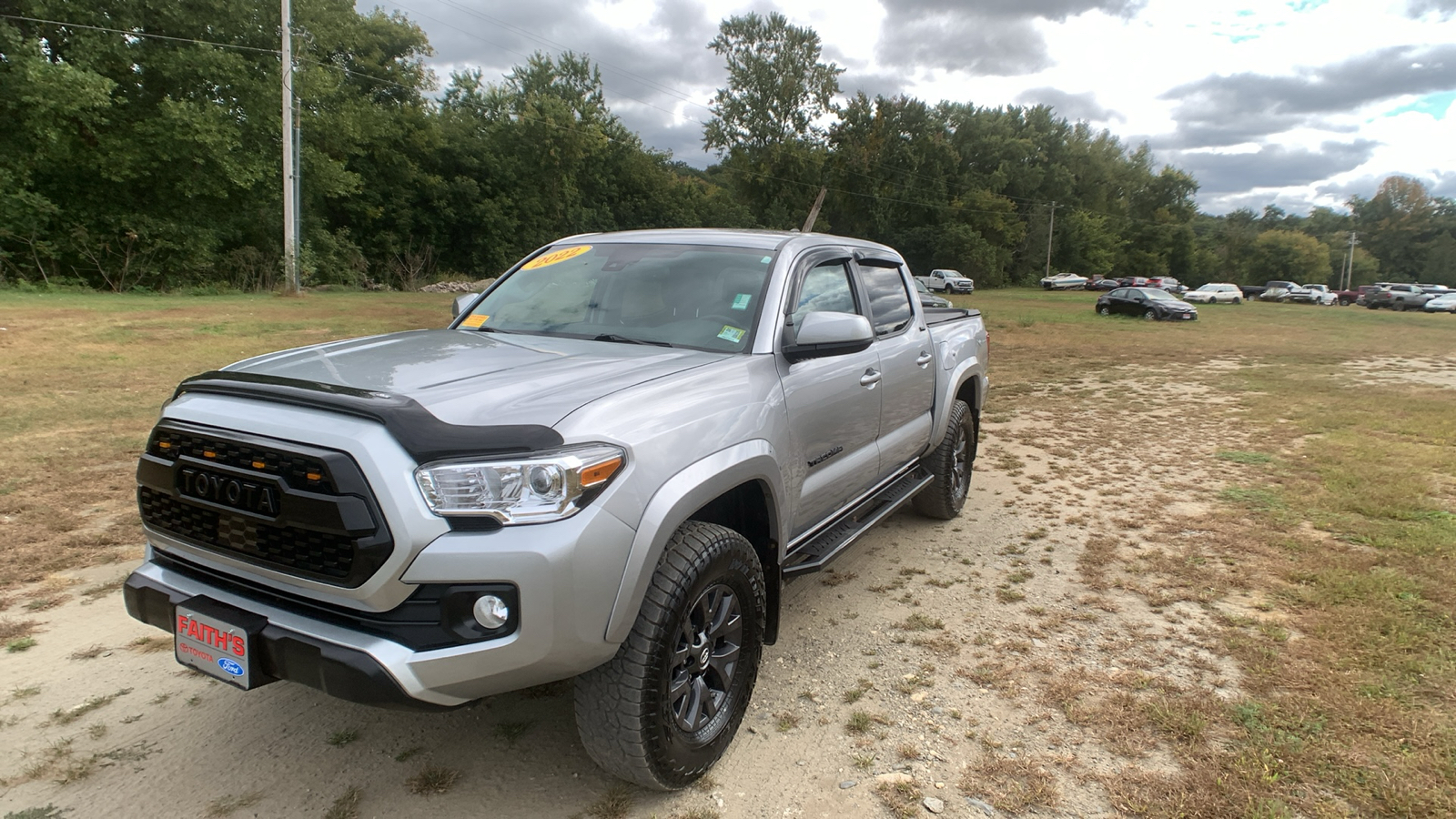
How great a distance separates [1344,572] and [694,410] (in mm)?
4086

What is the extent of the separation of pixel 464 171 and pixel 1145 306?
34.9 m

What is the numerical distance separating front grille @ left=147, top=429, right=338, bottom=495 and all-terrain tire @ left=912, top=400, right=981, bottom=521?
12.0 ft

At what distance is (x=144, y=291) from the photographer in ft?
81.6

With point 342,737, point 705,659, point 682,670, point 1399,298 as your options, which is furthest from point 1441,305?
point 342,737

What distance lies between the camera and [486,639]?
2102 mm

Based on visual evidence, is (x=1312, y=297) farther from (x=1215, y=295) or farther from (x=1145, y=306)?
(x=1145, y=306)

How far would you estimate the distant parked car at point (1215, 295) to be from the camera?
51.2 meters

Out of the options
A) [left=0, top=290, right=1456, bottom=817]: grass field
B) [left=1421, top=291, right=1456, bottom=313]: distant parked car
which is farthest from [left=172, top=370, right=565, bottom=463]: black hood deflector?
[left=1421, top=291, right=1456, bottom=313]: distant parked car

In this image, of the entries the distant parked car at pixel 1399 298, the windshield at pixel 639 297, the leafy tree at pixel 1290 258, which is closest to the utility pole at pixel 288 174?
the windshield at pixel 639 297

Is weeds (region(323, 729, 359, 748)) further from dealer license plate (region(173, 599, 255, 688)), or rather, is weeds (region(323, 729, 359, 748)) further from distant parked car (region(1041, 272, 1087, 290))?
distant parked car (region(1041, 272, 1087, 290))

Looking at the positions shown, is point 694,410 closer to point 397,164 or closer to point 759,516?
point 759,516

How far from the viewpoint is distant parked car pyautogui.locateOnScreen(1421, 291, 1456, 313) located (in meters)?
45.6

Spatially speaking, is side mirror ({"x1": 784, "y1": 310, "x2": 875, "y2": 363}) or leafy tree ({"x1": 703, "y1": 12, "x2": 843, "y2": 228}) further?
leafy tree ({"x1": 703, "y1": 12, "x2": 843, "y2": 228})

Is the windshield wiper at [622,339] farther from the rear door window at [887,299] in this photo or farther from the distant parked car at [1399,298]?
the distant parked car at [1399,298]
